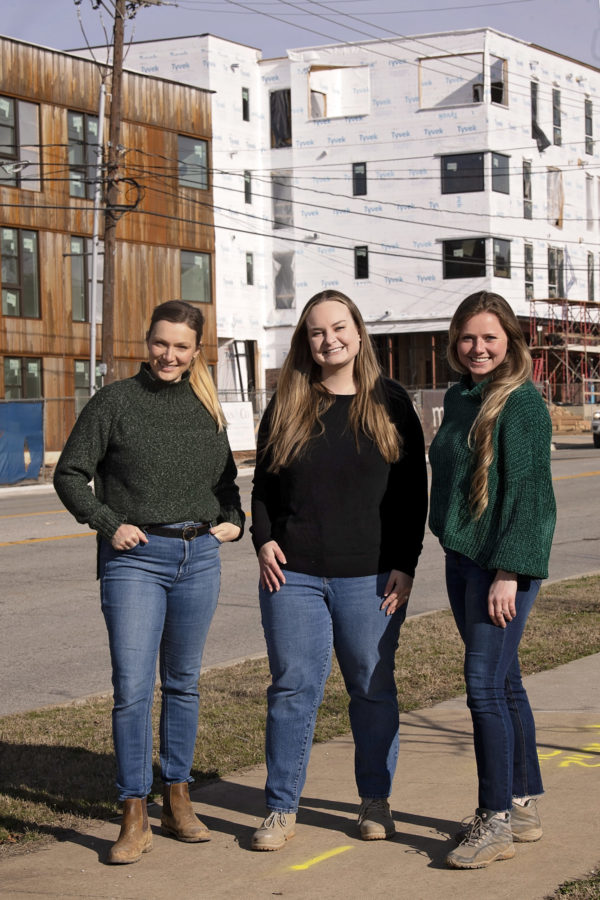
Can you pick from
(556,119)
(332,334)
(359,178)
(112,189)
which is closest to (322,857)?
(332,334)

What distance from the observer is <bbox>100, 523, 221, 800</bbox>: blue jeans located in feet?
15.1

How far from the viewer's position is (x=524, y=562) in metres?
4.31

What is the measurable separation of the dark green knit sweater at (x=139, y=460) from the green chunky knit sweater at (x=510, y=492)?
1.00m

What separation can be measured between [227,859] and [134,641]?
881 millimetres

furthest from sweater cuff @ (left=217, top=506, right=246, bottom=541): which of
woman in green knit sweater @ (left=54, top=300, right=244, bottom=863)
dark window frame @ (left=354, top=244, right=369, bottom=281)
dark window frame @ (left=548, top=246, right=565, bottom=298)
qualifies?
dark window frame @ (left=548, top=246, right=565, bottom=298)

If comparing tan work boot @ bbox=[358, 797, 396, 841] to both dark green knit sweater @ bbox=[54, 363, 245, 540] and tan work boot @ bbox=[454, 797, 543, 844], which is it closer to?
tan work boot @ bbox=[454, 797, 543, 844]

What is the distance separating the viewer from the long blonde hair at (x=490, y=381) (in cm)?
439

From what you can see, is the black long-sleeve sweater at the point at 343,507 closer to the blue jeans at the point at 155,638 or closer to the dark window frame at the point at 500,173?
the blue jeans at the point at 155,638

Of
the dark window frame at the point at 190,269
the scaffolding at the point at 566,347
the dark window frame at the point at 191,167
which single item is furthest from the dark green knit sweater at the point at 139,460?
the scaffolding at the point at 566,347

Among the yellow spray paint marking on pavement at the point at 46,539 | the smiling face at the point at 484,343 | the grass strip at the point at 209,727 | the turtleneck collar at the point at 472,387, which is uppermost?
the smiling face at the point at 484,343

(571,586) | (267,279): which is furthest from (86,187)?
(571,586)

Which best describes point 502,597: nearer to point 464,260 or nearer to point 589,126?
point 464,260

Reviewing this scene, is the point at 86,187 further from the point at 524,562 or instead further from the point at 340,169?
the point at 524,562

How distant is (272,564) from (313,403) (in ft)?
2.16
